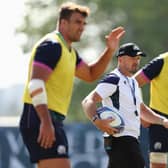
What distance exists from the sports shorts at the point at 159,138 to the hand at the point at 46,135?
365 cm

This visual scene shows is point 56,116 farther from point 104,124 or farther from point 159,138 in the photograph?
point 159,138

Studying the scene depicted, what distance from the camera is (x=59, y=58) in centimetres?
898

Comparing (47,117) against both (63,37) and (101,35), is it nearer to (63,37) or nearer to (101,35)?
(63,37)

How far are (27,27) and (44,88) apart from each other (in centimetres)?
3015

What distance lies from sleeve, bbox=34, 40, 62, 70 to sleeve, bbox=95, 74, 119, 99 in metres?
1.67

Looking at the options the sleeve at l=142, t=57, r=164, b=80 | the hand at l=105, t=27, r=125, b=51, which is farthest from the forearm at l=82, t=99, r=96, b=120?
the sleeve at l=142, t=57, r=164, b=80

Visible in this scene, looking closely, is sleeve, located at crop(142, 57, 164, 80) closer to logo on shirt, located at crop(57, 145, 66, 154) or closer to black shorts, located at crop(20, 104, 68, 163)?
black shorts, located at crop(20, 104, 68, 163)

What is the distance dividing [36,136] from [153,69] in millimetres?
3461

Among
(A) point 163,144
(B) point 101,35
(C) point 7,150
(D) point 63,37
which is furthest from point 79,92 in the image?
(D) point 63,37

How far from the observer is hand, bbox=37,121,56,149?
8695 mm

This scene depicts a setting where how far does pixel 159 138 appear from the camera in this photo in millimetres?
12336

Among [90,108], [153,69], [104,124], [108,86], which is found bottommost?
[104,124]

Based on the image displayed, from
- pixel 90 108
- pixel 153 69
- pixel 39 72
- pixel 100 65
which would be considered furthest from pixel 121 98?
pixel 39 72

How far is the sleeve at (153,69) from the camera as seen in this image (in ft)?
39.9
